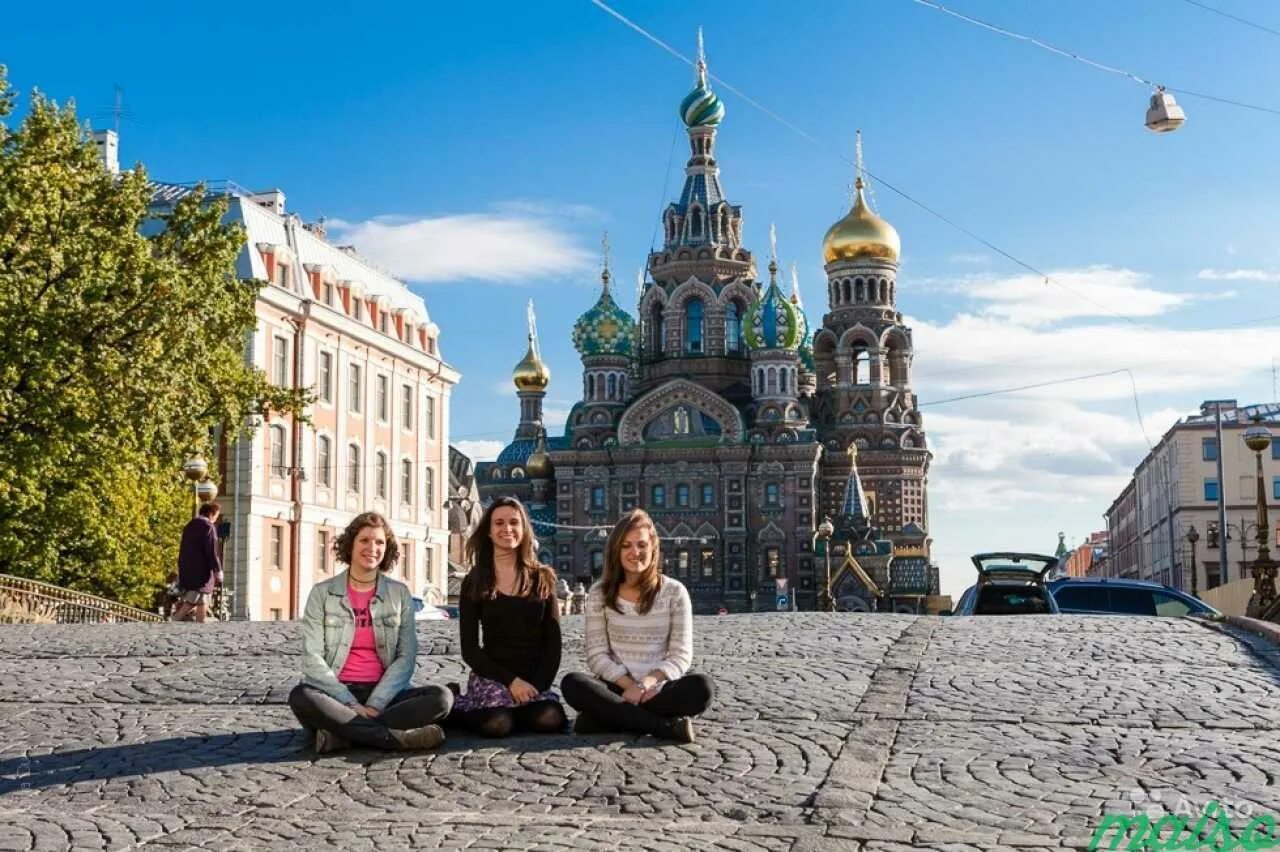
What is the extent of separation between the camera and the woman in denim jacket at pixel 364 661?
973 centimetres

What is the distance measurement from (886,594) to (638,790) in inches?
3121

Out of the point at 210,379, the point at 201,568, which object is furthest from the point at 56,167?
the point at 201,568

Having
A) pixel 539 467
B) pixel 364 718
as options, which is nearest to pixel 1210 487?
pixel 539 467

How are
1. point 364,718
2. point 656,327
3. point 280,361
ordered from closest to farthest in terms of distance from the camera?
point 364,718, point 280,361, point 656,327

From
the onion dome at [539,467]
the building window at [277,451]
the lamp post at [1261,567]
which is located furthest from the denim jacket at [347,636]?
the onion dome at [539,467]

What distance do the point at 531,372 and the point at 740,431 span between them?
73.3ft

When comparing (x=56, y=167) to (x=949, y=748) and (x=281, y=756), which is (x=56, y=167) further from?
(x=949, y=748)

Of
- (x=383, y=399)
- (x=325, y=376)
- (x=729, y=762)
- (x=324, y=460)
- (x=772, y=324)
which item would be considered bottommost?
(x=729, y=762)

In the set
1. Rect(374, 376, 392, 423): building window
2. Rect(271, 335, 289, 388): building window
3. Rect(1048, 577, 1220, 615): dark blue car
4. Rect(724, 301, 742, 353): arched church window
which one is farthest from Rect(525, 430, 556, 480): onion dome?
Rect(1048, 577, 1220, 615): dark blue car

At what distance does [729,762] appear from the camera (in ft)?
31.3

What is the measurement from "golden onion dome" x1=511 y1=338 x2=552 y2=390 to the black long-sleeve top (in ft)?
321

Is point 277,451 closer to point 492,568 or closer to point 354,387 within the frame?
point 354,387

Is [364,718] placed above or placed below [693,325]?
below

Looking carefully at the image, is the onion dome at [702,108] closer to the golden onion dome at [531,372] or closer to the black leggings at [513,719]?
the golden onion dome at [531,372]
